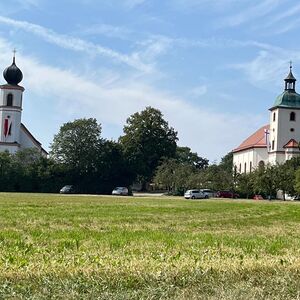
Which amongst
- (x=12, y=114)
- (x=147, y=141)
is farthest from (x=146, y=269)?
(x=12, y=114)

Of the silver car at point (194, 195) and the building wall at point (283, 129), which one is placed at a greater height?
the building wall at point (283, 129)

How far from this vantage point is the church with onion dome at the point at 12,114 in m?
110

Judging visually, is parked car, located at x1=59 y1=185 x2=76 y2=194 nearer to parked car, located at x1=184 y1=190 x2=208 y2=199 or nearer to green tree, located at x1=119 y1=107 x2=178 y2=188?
green tree, located at x1=119 y1=107 x2=178 y2=188

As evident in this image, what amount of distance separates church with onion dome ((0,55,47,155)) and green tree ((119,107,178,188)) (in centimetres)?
1801

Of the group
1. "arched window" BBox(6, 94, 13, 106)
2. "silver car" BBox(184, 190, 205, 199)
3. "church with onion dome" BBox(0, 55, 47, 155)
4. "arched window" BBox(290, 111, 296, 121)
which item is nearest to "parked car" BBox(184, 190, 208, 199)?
"silver car" BBox(184, 190, 205, 199)

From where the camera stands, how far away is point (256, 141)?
119688 mm

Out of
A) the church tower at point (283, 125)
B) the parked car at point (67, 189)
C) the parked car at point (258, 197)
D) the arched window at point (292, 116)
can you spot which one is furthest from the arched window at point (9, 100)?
the arched window at point (292, 116)

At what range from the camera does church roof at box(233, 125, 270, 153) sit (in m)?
117

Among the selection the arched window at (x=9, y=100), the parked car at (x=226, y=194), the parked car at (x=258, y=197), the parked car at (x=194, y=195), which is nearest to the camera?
the parked car at (x=194, y=195)

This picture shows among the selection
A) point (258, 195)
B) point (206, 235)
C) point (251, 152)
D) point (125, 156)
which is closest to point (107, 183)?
point (125, 156)

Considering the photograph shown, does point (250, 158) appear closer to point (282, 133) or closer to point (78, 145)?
point (282, 133)

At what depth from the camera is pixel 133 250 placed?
35.6ft

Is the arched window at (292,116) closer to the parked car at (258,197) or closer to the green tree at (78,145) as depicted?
the parked car at (258,197)

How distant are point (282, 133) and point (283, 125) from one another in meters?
1.49
